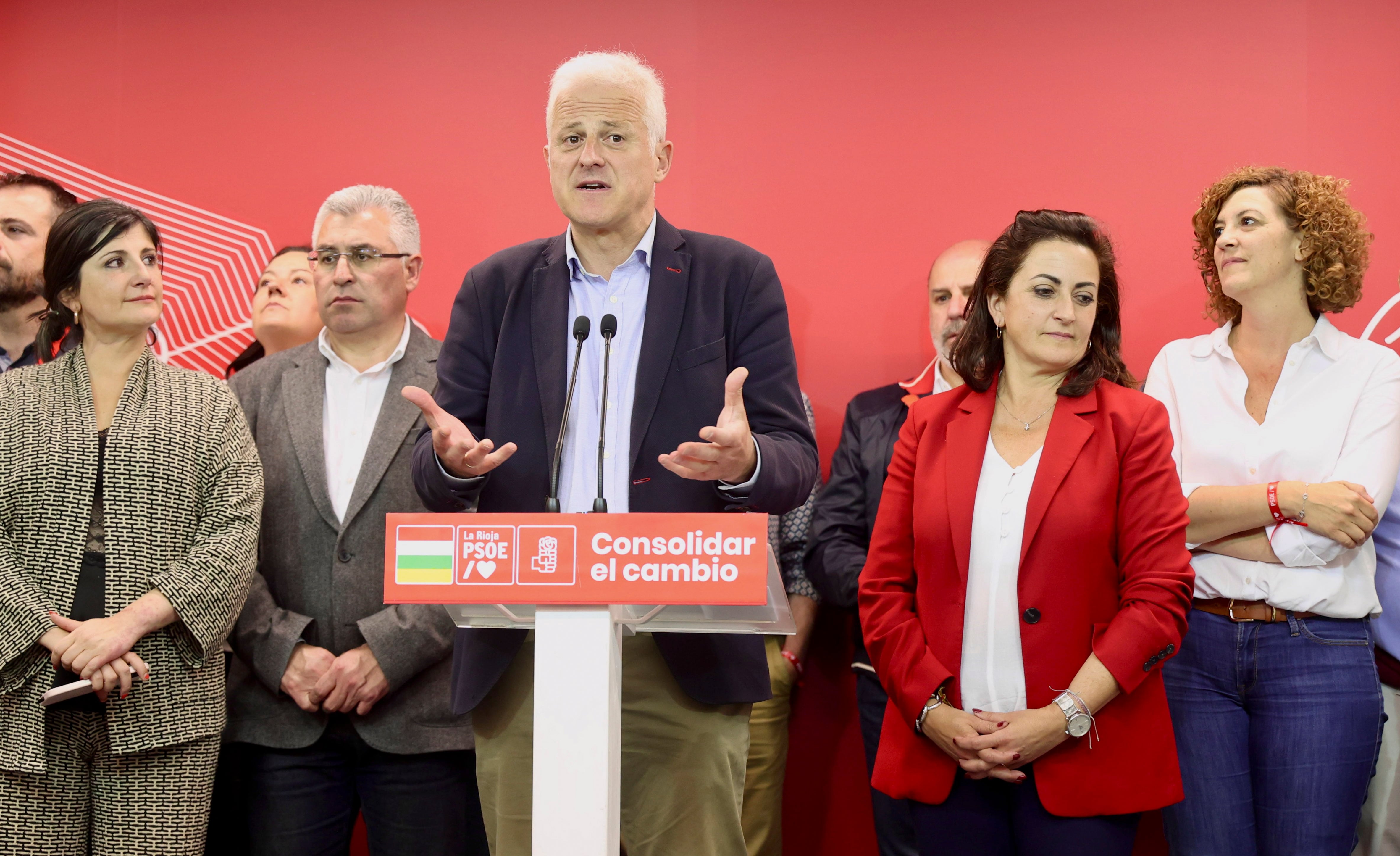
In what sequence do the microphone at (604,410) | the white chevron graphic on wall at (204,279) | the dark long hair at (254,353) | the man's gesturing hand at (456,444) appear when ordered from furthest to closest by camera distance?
the white chevron graphic on wall at (204,279)
the dark long hair at (254,353)
the man's gesturing hand at (456,444)
the microphone at (604,410)

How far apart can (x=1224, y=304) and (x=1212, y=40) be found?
118 cm

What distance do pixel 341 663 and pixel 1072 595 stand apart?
1732 millimetres

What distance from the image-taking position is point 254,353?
375 centimetres

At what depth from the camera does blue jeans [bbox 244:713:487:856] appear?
9.22 feet

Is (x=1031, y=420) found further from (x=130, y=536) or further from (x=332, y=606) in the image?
(x=130, y=536)

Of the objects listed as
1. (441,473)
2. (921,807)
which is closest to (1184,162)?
(921,807)

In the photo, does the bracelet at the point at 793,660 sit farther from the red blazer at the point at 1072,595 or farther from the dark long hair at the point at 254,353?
the dark long hair at the point at 254,353

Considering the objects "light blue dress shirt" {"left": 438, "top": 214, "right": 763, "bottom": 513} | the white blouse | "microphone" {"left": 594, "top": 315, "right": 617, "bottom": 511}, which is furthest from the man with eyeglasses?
the white blouse

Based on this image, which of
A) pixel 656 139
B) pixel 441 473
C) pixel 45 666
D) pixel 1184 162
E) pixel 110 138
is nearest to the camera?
pixel 441 473

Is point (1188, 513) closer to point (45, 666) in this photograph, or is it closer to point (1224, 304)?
point (1224, 304)

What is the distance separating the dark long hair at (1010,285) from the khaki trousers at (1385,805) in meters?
1.14

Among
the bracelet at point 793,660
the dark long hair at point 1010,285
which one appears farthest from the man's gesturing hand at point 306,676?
the dark long hair at point 1010,285

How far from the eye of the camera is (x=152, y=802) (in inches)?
98.7

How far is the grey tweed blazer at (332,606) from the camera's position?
281 centimetres
